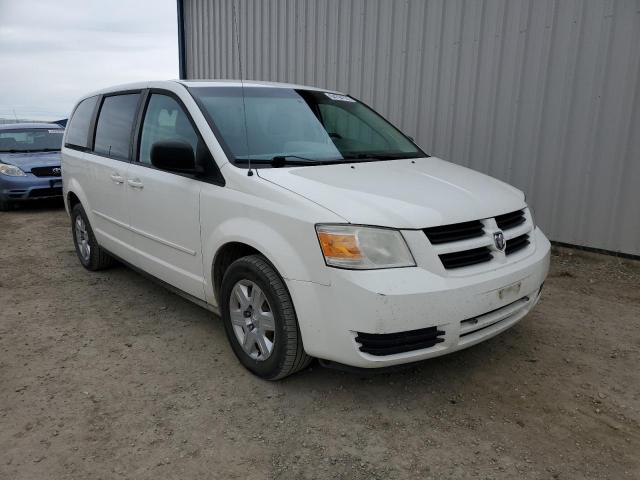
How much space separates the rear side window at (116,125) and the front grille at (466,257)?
2636 millimetres

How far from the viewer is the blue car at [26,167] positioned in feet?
28.3

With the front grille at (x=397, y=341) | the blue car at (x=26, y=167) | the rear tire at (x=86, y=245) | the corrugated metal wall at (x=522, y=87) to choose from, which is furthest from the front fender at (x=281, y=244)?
the blue car at (x=26, y=167)

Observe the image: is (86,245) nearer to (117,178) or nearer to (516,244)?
(117,178)

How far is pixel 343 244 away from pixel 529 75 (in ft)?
14.1

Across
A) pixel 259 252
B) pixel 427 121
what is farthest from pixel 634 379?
pixel 427 121

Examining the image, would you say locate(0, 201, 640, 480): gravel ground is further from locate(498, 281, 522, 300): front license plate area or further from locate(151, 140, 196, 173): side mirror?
locate(151, 140, 196, 173): side mirror

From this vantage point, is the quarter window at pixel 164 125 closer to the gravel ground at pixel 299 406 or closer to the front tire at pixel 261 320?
the front tire at pixel 261 320

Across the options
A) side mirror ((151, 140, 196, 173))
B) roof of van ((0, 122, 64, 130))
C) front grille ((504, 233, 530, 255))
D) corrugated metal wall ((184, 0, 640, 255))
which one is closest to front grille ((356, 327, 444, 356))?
front grille ((504, 233, 530, 255))

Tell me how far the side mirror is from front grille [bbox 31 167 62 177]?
674cm

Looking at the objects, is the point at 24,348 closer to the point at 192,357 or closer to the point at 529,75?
the point at 192,357

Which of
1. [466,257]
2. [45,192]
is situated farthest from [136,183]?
[45,192]

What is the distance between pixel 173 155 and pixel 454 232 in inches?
64.9

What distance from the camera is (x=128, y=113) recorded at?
13.6 feet

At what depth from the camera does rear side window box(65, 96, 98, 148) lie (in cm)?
489
